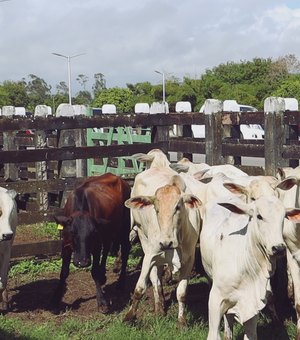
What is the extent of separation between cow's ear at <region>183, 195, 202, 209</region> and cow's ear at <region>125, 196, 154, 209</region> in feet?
1.12

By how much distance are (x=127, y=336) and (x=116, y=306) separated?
1.44m

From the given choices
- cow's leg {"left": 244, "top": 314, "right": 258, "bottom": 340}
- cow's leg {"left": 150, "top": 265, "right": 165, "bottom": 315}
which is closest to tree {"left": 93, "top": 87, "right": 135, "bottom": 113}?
cow's leg {"left": 150, "top": 265, "right": 165, "bottom": 315}

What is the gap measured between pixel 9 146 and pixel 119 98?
3070cm

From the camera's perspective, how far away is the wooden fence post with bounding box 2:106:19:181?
1291cm

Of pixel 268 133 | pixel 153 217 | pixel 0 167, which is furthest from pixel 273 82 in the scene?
pixel 153 217

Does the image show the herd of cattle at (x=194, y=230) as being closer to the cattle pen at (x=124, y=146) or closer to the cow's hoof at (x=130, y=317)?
the cow's hoof at (x=130, y=317)

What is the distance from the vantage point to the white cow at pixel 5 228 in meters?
7.54

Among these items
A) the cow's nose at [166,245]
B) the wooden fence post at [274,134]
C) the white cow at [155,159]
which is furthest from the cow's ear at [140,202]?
the wooden fence post at [274,134]

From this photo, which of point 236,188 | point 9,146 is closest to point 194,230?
point 236,188

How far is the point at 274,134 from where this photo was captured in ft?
33.7

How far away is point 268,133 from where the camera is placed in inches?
405

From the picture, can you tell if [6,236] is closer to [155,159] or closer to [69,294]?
[69,294]

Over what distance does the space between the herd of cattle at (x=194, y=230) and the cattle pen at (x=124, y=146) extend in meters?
1.04

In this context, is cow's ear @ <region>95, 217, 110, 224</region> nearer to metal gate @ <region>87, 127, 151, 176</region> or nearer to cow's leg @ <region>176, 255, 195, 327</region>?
cow's leg @ <region>176, 255, 195, 327</region>
